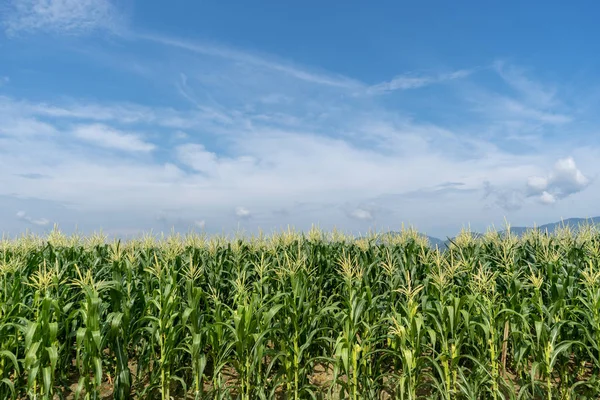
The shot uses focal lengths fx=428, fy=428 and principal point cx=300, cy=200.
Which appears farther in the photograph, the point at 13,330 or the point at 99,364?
the point at 13,330

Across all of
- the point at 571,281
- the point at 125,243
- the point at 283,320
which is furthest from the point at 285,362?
the point at 125,243

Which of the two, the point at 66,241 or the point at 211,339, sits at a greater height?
the point at 66,241

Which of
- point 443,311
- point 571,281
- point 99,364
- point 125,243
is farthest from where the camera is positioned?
point 125,243

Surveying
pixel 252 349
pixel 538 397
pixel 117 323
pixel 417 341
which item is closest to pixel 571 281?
pixel 538 397

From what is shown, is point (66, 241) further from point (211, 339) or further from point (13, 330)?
point (211, 339)

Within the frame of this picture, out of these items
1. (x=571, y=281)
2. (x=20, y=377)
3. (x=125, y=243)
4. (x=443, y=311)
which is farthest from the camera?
(x=125, y=243)

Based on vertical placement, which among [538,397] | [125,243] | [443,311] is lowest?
[538,397]

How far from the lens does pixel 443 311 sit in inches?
221

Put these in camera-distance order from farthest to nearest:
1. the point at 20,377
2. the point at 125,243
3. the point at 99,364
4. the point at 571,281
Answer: the point at 125,243, the point at 571,281, the point at 20,377, the point at 99,364

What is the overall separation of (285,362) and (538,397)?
3798 mm

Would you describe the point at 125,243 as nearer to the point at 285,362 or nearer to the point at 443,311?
the point at 285,362

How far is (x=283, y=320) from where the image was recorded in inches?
256

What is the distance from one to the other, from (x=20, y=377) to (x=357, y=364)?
4835 millimetres

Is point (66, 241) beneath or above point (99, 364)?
above
